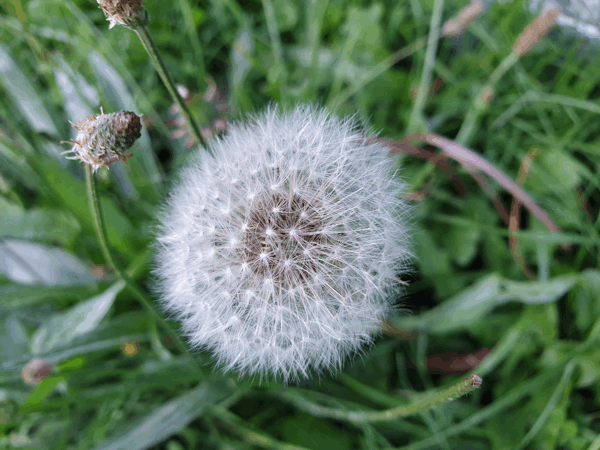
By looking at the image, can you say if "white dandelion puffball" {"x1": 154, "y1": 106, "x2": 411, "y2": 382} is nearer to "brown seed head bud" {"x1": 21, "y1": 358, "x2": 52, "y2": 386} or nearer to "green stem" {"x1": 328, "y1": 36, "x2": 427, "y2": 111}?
"brown seed head bud" {"x1": 21, "y1": 358, "x2": 52, "y2": 386}

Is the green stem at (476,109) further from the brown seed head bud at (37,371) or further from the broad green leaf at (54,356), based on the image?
the brown seed head bud at (37,371)

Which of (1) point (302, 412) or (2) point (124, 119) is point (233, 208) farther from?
(1) point (302, 412)

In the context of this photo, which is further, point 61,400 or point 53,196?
point 53,196

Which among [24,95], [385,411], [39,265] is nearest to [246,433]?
[385,411]

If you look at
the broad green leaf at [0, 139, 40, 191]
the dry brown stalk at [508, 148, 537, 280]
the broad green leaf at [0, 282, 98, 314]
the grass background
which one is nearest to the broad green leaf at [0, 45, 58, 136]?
the grass background

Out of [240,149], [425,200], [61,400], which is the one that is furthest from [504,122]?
[61,400]

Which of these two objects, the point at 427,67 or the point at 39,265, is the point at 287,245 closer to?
the point at 427,67
